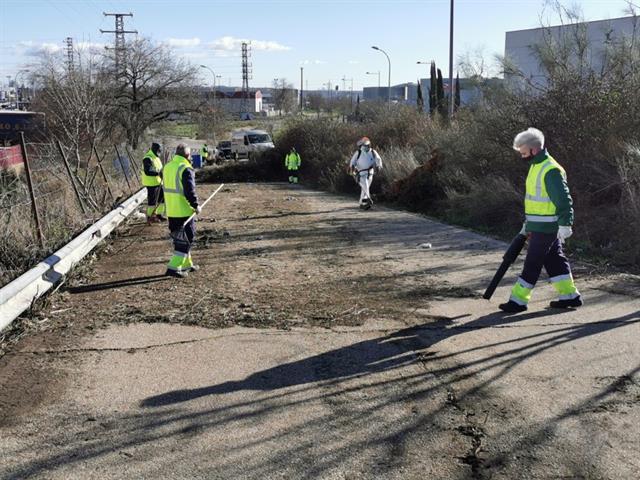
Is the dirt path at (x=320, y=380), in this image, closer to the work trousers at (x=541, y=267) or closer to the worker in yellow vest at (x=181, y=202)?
the work trousers at (x=541, y=267)

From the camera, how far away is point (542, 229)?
6770 mm

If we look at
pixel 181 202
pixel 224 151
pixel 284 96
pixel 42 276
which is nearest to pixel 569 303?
pixel 181 202

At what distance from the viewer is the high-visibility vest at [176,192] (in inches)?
361

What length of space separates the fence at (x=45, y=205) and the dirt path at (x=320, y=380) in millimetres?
857

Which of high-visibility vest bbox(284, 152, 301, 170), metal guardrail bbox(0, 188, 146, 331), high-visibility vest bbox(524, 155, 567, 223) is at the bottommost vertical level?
metal guardrail bbox(0, 188, 146, 331)

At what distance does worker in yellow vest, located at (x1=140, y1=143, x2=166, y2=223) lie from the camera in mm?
14852

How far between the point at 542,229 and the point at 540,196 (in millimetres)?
335

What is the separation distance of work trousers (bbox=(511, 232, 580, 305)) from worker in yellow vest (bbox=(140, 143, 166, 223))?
32.3 feet

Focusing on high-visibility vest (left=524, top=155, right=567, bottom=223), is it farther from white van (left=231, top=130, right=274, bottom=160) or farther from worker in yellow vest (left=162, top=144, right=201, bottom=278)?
white van (left=231, top=130, right=274, bottom=160)

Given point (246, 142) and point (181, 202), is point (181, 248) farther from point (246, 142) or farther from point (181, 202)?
point (246, 142)

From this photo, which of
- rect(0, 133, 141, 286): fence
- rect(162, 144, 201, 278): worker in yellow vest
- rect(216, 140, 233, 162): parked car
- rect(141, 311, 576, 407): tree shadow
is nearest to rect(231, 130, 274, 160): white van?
rect(216, 140, 233, 162): parked car

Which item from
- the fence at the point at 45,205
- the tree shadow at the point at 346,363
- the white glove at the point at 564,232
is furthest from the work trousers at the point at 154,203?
the white glove at the point at 564,232

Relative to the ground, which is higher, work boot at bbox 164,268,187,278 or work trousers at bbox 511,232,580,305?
work trousers at bbox 511,232,580,305

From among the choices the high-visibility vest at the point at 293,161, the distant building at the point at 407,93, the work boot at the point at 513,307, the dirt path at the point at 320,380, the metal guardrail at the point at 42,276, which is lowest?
the dirt path at the point at 320,380
